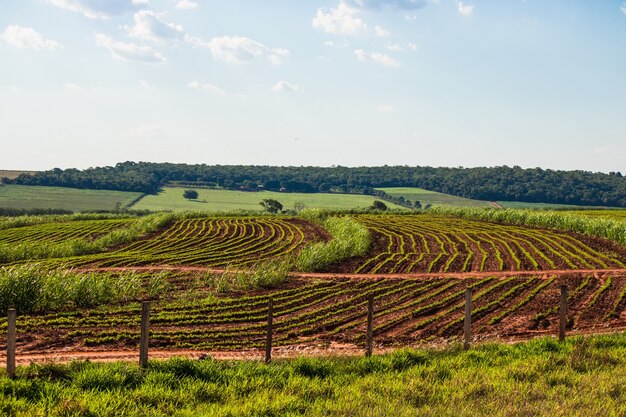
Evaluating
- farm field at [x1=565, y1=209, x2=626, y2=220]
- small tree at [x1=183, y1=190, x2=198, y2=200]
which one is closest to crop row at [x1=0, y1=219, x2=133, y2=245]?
farm field at [x1=565, y1=209, x2=626, y2=220]

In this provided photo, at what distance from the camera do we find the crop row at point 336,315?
50.4 feet

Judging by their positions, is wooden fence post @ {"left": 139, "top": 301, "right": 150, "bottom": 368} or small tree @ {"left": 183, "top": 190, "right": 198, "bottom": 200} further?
small tree @ {"left": 183, "top": 190, "right": 198, "bottom": 200}

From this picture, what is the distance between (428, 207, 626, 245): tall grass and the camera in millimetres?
44469

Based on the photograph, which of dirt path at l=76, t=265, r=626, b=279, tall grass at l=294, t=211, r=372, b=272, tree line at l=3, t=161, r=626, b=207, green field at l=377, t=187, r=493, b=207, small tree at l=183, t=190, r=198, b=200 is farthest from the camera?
small tree at l=183, t=190, r=198, b=200

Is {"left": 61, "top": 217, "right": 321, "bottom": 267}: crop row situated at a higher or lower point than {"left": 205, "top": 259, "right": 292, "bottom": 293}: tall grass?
lower

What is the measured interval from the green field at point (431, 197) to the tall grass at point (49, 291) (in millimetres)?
110346

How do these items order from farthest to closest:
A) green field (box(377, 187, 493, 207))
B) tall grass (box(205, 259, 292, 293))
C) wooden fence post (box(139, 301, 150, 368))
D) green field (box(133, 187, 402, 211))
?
1. green field (box(377, 187, 493, 207))
2. green field (box(133, 187, 402, 211))
3. tall grass (box(205, 259, 292, 293))
4. wooden fence post (box(139, 301, 150, 368))

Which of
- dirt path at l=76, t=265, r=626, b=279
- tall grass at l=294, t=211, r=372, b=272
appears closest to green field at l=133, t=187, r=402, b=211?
tall grass at l=294, t=211, r=372, b=272

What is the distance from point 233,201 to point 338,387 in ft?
427

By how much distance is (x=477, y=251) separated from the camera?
3825 cm

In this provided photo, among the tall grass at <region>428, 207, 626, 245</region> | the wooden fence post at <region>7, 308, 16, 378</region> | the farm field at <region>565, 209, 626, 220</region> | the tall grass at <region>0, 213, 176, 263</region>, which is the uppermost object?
the farm field at <region>565, 209, 626, 220</region>

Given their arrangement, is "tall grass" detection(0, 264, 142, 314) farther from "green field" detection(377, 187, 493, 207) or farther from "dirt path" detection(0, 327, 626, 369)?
"green field" detection(377, 187, 493, 207)

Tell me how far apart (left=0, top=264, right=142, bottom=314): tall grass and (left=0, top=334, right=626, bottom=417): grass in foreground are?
870 centimetres

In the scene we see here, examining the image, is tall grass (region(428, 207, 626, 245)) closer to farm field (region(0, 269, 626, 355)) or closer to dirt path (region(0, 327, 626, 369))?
farm field (region(0, 269, 626, 355))
